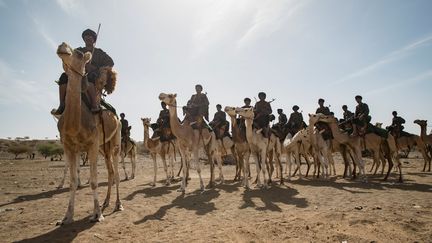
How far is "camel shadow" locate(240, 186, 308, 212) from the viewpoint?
28.8ft

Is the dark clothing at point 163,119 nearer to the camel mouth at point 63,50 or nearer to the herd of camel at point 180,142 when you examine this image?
the herd of camel at point 180,142

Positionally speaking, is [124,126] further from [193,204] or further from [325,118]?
[325,118]

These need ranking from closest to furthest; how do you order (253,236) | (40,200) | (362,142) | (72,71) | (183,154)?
(253,236), (72,71), (40,200), (183,154), (362,142)

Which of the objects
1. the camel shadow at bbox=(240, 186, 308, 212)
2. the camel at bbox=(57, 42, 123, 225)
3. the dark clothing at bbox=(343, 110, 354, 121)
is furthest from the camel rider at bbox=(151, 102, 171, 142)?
the dark clothing at bbox=(343, 110, 354, 121)

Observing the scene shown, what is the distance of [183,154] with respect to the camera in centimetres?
1294

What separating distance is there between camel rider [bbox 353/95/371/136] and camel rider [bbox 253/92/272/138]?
175 inches

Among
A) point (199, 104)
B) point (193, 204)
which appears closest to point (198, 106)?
point (199, 104)

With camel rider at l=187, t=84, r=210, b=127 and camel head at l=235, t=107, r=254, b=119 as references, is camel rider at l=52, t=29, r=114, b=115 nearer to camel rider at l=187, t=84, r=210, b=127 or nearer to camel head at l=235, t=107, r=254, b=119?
camel rider at l=187, t=84, r=210, b=127

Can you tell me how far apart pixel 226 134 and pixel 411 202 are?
9984 mm

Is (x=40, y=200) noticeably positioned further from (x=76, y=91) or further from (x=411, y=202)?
(x=411, y=202)

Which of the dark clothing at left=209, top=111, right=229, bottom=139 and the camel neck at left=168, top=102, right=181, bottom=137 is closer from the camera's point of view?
the camel neck at left=168, top=102, right=181, bottom=137

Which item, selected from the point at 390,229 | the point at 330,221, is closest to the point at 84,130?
the point at 330,221

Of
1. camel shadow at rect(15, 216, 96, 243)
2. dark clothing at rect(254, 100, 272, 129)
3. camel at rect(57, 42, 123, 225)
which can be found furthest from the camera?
dark clothing at rect(254, 100, 272, 129)

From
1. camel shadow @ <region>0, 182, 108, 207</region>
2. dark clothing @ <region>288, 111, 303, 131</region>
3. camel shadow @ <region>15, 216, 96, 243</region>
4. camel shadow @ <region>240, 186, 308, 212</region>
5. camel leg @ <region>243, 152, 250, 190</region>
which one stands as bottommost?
camel shadow @ <region>15, 216, 96, 243</region>
